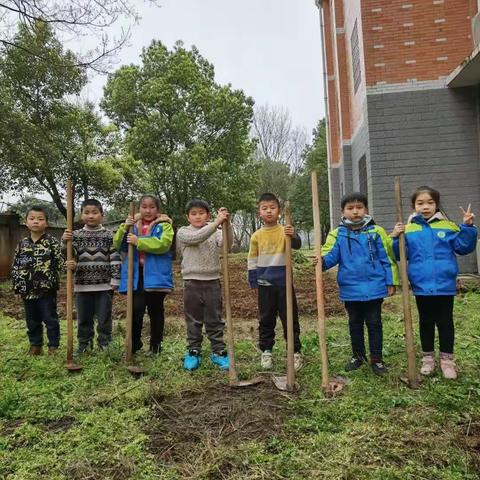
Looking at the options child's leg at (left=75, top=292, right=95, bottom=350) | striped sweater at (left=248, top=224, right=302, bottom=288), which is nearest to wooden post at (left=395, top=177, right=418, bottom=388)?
striped sweater at (left=248, top=224, right=302, bottom=288)

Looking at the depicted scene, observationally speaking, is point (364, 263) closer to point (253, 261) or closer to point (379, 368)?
point (379, 368)

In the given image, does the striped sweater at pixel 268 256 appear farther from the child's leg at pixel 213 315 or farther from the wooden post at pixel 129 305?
the wooden post at pixel 129 305

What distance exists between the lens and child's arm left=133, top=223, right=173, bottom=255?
426cm

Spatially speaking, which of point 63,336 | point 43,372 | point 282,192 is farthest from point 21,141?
point 282,192

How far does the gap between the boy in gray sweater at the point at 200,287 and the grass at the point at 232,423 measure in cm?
24

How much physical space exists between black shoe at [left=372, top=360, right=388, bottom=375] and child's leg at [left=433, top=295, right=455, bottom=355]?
48 cm

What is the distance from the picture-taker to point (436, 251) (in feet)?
12.1

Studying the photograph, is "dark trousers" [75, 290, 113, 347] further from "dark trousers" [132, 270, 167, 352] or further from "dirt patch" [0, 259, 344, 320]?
"dirt patch" [0, 259, 344, 320]

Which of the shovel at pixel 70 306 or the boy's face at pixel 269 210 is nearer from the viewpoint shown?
the boy's face at pixel 269 210

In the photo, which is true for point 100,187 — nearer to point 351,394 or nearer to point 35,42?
point 35,42

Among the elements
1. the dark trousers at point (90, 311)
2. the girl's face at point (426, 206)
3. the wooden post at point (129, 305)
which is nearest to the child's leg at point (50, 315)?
the dark trousers at point (90, 311)

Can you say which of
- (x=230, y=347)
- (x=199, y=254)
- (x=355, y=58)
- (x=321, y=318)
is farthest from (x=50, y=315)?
(x=355, y=58)

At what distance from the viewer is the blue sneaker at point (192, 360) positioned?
13.5 ft

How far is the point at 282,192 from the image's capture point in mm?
34594
